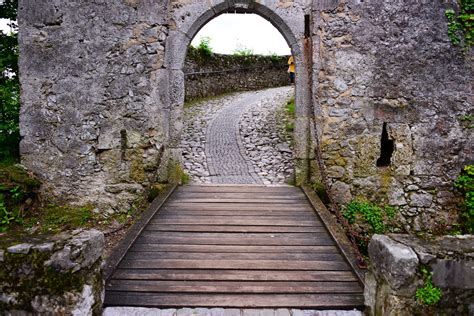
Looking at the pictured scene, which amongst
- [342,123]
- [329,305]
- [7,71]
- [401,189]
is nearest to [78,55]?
[7,71]

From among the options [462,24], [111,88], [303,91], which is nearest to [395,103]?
[303,91]

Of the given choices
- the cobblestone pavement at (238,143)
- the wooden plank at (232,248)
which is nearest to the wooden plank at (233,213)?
the wooden plank at (232,248)

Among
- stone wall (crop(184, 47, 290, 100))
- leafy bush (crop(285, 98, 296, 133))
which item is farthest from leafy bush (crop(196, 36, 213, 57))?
leafy bush (crop(285, 98, 296, 133))

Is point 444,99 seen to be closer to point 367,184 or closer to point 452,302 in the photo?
point 367,184

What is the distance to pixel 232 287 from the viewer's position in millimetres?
3004

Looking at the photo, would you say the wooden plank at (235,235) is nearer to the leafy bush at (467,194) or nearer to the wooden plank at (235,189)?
the wooden plank at (235,189)

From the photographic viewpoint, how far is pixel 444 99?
17.4 feet

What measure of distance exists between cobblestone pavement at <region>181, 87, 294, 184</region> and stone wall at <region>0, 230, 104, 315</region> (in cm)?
366

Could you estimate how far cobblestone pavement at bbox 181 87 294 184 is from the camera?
649 cm

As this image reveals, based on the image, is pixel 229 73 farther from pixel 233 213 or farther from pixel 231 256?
pixel 231 256

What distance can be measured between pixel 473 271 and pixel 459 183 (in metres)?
3.61

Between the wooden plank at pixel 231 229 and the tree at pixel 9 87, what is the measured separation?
3.39 m

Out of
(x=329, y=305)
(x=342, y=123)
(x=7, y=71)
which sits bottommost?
(x=329, y=305)

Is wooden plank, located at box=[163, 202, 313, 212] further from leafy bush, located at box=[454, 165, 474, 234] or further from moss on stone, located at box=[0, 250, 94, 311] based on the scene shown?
leafy bush, located at box=[454, 165, 474, 234]
